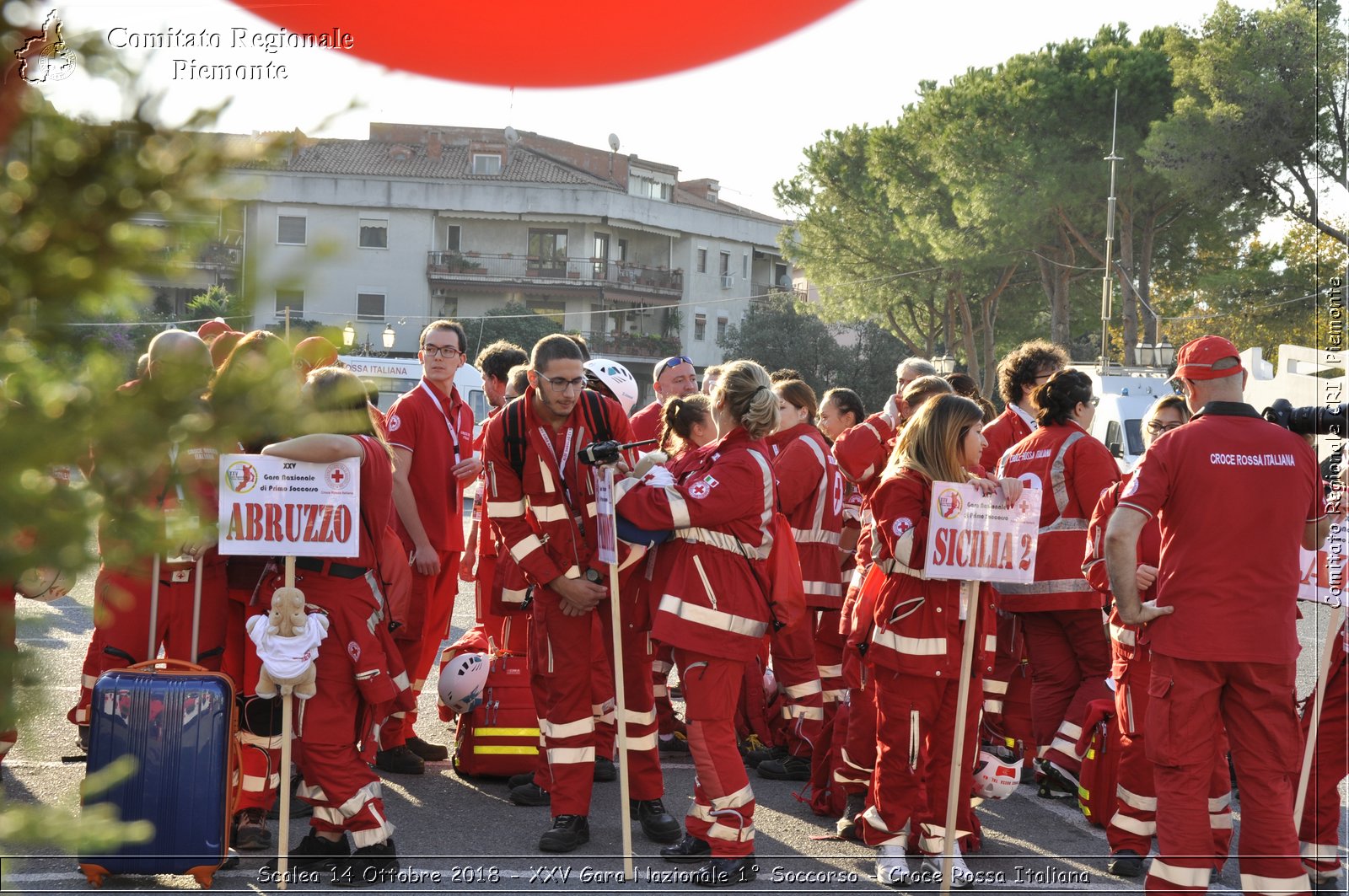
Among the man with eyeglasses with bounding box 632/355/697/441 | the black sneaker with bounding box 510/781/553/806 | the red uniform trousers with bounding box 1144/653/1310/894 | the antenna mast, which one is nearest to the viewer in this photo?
the red uniform trousers with bounding box 1144/653/1310/894

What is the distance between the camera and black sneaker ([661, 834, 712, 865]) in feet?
17.7

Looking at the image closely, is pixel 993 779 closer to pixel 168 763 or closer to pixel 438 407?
pixel 168 763

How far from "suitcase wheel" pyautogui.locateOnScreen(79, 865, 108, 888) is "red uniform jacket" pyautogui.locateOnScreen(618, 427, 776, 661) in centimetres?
225

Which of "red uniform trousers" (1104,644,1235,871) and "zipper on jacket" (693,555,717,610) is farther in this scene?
"red uniform trousers" (1104,644,1235,871)

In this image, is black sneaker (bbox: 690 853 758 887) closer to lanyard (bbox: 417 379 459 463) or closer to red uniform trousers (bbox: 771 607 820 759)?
red uniform trousers (bbox: 771 607 820 759)

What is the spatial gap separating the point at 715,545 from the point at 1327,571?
8.86 feet

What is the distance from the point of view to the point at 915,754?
5.25 m

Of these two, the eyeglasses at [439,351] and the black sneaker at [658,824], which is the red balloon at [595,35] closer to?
the black sneaker at [658,824]

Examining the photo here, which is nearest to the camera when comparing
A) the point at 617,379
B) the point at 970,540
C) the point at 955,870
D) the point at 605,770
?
the point at 970,540

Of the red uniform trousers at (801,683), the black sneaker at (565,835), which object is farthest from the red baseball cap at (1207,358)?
the black sneaker at (565,835)

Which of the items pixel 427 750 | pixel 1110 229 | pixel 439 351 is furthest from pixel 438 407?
pixel 1110 229

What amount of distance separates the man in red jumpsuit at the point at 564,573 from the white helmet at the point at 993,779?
1352mm

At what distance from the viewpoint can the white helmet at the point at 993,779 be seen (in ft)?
18.2

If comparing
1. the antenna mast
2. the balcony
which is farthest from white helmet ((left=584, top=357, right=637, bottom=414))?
the balcony
